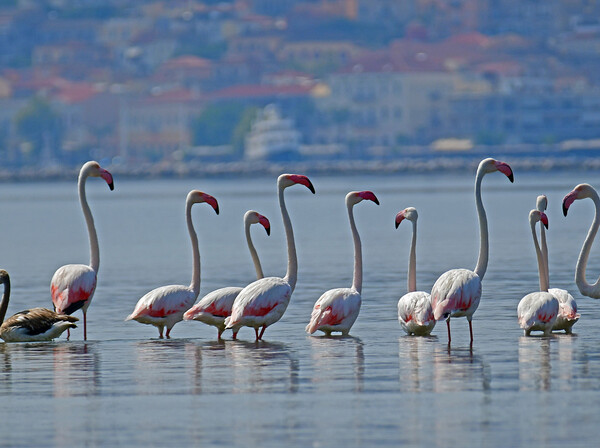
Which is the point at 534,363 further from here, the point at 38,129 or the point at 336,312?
the point at 38,129

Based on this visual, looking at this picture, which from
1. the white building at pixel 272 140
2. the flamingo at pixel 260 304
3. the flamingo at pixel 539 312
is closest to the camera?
the flamingo at pixel 260 304

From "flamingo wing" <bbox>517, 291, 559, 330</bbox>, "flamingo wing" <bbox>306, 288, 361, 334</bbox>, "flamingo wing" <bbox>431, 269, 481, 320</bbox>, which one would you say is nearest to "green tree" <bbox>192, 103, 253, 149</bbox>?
"flamingo wing" <bbox>306, 288, 361, 334</bbox>

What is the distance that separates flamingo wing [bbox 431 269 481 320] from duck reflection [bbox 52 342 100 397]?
8.79 feet

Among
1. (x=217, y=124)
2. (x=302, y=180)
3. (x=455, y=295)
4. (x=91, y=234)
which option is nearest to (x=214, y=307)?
(x=302, y=180)

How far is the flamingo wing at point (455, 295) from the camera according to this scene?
47.8 feet

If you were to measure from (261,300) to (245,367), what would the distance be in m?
1.15

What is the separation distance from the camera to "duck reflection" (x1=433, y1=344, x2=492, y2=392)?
12656 millimetres

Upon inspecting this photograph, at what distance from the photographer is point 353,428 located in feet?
36.9

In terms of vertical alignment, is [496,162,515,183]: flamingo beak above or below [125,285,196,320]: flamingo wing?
above

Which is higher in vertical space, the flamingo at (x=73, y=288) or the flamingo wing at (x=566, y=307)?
the flamingo at (x=73, y=288)

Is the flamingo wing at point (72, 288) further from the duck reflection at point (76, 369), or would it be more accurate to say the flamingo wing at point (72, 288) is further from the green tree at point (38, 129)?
the green tree at point (38, 129)

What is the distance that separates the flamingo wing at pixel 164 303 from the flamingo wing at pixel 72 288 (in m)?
0.50

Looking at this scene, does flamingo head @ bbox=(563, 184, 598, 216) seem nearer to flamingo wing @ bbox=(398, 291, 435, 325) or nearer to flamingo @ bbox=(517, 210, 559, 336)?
flamingo @ bbox=(517, 210, 559, 336)

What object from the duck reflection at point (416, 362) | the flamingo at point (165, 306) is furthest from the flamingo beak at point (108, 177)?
the duck reflection at point (416, 362)
